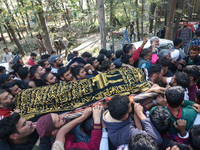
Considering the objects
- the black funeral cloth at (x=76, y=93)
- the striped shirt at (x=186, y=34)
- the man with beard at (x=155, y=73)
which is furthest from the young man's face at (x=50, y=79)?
the striped shirt at (x=186, y=34)

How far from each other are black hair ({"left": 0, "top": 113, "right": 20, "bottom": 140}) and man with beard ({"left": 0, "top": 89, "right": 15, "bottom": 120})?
32.5 inches

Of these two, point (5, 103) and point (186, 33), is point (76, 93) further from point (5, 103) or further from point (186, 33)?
point (186, 33)

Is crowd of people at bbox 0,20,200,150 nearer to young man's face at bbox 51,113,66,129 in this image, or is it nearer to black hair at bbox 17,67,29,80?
young man's face at bbox 51,113,66,129

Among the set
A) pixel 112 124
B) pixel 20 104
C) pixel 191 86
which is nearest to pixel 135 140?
pixel 112 124

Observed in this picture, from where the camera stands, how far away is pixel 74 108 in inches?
97.1

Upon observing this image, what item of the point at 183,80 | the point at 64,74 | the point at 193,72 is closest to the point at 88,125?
the point at 64,74

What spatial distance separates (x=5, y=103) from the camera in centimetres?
249

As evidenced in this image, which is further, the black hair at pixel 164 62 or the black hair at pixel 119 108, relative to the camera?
the black hair at pixel 164 62

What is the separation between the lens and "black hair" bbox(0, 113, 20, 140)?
5.68ft

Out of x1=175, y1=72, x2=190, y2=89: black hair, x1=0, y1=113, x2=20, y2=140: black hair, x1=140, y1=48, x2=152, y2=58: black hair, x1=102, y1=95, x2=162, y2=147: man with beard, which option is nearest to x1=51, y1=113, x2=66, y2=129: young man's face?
x1=0, y1=113, x2=20, y2=140: black hair

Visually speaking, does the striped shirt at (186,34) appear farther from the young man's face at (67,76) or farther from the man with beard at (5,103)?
the man with beard at (5,103)

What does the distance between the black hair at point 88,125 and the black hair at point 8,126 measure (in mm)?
1027

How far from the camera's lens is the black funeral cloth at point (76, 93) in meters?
2.52

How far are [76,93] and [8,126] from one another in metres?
1.22
